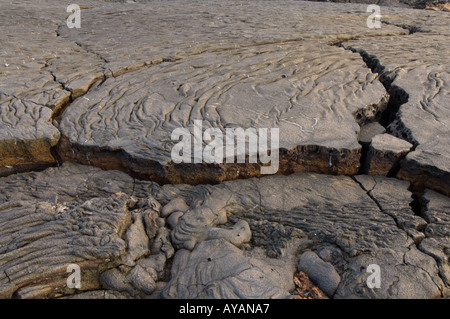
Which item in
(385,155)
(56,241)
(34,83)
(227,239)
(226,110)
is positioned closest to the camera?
(56,241)

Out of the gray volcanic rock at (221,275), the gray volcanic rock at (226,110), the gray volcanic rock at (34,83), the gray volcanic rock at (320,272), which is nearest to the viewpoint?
the gray volcanic rock at (221,275)

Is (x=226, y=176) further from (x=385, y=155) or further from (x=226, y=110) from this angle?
(x=385, y=155)

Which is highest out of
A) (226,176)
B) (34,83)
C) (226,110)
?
(34,83)

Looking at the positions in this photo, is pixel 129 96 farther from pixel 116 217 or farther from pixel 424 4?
pixel 424 4

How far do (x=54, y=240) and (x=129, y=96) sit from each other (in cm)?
193

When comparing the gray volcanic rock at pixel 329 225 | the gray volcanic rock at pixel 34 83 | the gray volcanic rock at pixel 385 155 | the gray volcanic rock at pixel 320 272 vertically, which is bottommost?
the gray volcanic rock at pixel 320 272

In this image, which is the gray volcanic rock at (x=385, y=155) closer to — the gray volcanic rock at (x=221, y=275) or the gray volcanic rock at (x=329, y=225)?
the gray volcanic rock at (x=329, y=225)

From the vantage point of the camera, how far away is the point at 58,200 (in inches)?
108

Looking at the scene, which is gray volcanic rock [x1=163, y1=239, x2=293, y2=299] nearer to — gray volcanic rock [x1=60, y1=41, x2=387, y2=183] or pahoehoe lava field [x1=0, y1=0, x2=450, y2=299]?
pahoehoe lava field [x1=0, y1=0, x2=450, y2=299]

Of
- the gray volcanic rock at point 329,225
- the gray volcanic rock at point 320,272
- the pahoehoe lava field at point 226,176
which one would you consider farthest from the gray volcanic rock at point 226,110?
the gray volcanic rock at point 320,272

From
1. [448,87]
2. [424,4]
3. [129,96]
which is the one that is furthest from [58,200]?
[424,4]

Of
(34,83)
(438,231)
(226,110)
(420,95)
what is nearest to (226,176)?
(226,110)

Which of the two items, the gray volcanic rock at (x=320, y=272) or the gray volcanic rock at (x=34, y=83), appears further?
the gray volcanic rock at (x=34, y=83)

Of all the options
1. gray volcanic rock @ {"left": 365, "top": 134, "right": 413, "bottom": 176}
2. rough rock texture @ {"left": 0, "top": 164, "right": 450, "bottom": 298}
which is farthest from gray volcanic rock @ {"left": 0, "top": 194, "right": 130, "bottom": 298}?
gray volcanic rock @ {"left": 365, "top": 134, "right": 413, "bottom": 176}
